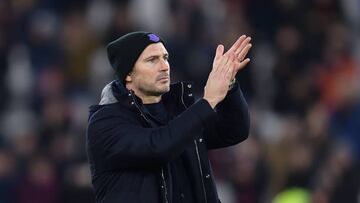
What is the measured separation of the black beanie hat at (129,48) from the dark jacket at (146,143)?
3.9 inches

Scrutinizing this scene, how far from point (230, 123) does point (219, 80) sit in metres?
→ 0.42

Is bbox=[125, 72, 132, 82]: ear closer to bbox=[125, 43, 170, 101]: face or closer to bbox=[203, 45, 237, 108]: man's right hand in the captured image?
bbox=[125, 43, 170, 101]: face

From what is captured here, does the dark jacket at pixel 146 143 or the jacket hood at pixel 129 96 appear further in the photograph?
the jacket hood at pixel 129 96

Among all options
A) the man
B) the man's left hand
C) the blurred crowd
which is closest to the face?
the man

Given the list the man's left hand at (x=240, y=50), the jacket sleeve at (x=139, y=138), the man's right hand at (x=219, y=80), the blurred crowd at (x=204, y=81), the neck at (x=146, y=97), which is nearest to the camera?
the jacket sleeve at (x=139, y=138)

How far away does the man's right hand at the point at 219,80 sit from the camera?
6.10m

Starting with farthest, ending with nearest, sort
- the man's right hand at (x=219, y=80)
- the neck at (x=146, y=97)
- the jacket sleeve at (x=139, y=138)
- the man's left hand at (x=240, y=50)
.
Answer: the neck at (x=146, y=97) → the man's left hand at (x=240, y=50) → the man's right hand at (x=219, y=80) → the jacket sleeve at (x=139, y=138)

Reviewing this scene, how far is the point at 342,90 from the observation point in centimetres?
1212

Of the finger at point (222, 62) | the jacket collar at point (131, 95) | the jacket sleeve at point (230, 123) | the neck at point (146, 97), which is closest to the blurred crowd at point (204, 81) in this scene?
the jacket sleeve at point (230, 123)

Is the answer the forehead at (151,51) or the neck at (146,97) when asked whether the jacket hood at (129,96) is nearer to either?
the neck at (146,97)

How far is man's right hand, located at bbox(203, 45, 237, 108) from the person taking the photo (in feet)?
20.0

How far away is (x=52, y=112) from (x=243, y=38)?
6407 mm

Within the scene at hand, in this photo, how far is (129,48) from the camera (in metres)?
6.32

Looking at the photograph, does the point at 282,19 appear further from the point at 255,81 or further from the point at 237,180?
the point at 237,180
